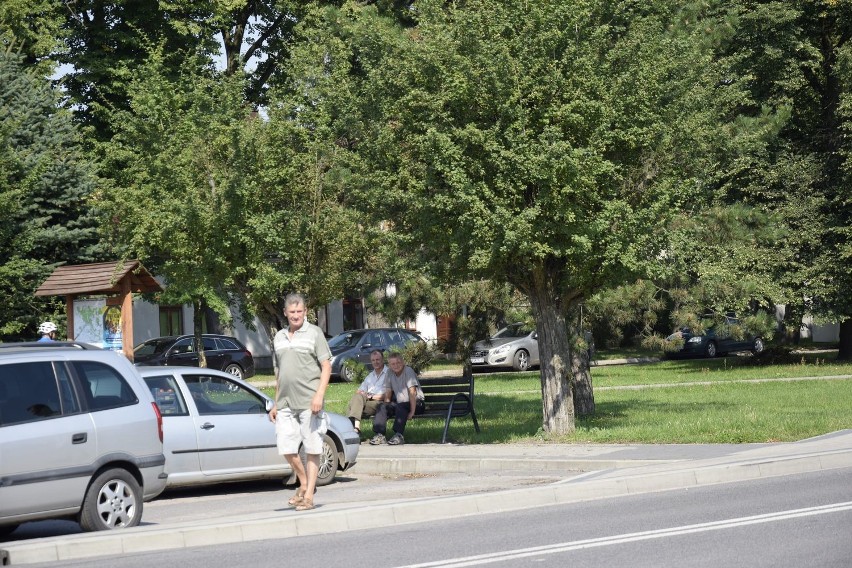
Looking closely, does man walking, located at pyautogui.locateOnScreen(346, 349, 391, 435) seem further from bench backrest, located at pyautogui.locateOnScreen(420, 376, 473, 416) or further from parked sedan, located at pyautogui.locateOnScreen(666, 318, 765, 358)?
parked sedan, located at pyautogui.locateOnScreen(666, 318, 765, 358)

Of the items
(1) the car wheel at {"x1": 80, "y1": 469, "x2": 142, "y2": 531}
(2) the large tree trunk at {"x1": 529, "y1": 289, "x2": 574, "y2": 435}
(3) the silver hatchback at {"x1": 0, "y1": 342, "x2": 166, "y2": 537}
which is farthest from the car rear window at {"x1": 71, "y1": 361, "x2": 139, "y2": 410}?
(2) the large tree trunk at {"x1": 529, "y1": 289, "x2": 574, "y2": 435}

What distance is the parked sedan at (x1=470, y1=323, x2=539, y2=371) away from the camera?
37.8 metres

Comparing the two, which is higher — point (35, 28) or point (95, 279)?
point (35, 28)

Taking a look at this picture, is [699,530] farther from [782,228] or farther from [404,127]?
[782,228]

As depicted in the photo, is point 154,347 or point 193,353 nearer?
point 193,353

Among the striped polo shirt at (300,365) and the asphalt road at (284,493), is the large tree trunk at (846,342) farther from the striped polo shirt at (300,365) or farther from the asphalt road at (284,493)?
the striped polo shirt at (300,365)

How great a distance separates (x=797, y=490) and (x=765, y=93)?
25535 millimetres

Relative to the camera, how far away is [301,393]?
10.1 metres

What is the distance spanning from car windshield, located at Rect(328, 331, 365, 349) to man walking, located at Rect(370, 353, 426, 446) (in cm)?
1957

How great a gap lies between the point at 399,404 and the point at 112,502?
24.0 feet

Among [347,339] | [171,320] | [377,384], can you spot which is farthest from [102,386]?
[171,320]

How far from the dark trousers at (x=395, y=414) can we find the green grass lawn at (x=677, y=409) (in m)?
0.59

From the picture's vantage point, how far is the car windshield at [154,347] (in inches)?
1400

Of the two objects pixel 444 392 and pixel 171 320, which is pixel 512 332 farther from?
pixel 444 392
